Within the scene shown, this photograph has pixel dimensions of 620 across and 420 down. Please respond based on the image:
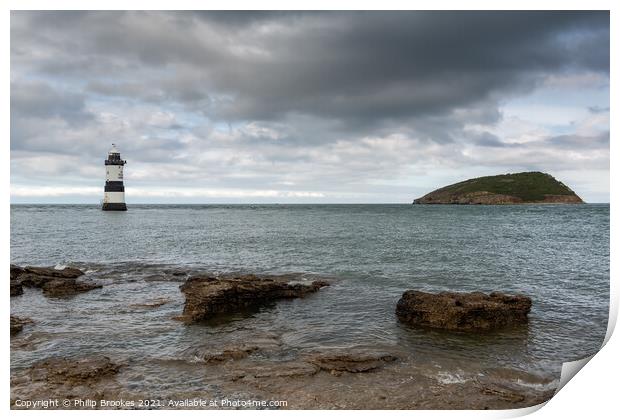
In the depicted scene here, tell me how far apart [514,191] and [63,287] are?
159m

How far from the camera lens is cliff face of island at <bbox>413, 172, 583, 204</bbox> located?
13938 centimetres

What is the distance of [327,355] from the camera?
11.2 meters

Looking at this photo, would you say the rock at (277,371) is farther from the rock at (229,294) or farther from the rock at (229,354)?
the rock at (229,294)

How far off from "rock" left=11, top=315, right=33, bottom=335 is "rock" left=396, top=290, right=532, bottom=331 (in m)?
13.3

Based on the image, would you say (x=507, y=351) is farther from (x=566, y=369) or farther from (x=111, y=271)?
(x=111, y=271)

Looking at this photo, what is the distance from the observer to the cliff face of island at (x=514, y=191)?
457 ft

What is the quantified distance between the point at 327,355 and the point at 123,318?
27.0 feet

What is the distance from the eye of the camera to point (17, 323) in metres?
13.7

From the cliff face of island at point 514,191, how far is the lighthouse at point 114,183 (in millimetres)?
133387

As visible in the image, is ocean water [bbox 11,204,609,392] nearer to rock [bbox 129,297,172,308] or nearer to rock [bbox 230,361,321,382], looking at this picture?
rock [bbox 129,297,172,308]

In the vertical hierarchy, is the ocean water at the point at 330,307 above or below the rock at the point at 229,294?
below

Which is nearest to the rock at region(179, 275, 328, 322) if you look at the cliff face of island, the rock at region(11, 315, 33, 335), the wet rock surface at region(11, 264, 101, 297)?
the rock at region(11, 315, 33, 335)

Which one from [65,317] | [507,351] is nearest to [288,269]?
[65,317]

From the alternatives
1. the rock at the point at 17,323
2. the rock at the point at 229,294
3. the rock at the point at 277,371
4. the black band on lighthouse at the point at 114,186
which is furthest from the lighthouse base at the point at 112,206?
the rock at the point at 277,371
